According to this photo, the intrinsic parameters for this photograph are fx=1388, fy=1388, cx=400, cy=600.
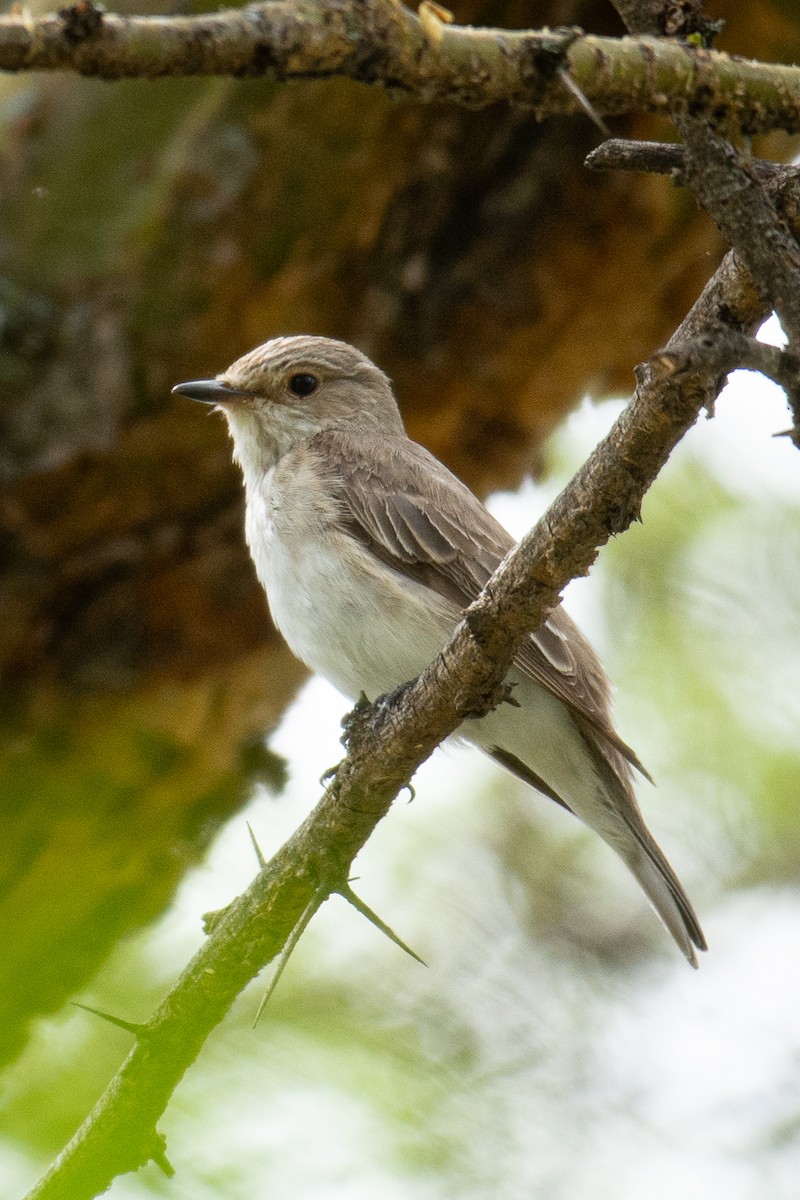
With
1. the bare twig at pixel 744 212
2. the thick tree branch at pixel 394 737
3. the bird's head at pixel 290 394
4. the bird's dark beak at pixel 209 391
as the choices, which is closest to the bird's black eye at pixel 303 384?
the bird's head at pixel 290 394

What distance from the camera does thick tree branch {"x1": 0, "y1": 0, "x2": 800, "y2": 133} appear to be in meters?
1.49

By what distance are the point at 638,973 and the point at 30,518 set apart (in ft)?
12.0

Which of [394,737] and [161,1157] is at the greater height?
[394,737]

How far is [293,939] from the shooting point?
336 cm

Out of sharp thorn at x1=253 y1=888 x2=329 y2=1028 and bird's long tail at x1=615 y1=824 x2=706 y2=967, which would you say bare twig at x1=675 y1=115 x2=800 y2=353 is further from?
bird's long tail at x1=615 y1=824 x2=706 y2=967

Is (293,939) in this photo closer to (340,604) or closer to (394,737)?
(394,737)

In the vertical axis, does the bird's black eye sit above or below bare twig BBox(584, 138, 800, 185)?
above

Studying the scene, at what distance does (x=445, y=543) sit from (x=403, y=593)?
33 cm

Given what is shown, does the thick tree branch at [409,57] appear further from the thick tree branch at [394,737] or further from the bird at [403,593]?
the bird at [403,593]

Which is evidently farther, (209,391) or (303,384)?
(303,384)

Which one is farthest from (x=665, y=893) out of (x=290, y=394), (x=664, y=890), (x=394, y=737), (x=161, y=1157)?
(x=290, y=394)

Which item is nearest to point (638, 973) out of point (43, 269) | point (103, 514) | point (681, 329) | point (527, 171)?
point (103, 514)

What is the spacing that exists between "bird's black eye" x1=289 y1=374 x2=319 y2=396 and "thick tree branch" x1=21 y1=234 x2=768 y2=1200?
2.24m

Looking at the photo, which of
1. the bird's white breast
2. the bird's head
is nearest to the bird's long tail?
the bird's white breast
